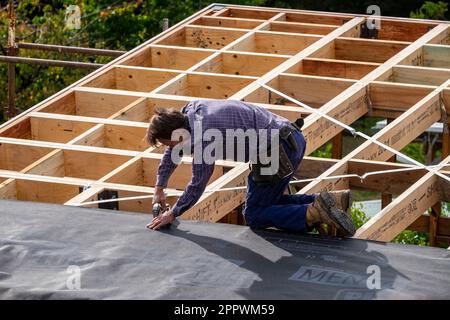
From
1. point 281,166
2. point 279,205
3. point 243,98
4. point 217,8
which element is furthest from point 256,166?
point 217,8

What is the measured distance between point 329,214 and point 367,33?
6.07m

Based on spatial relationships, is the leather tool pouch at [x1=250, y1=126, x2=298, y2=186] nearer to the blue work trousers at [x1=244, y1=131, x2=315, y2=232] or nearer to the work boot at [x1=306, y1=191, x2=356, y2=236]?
the blue work trousers at [x1=244, y1=131, x2=315, y2=232]

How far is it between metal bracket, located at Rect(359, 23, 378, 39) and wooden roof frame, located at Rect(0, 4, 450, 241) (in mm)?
35

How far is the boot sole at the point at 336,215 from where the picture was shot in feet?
27.5

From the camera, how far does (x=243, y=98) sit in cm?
1128

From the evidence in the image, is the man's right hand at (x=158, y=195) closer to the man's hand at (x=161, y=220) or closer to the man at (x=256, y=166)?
the man at (x=256, y=166)

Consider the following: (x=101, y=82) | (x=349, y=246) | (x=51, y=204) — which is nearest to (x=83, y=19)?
(x=101, y=82)

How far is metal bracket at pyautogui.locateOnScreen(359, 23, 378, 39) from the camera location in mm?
14000

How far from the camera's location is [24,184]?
32.0 feet

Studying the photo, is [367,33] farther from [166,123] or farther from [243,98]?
[166,123]

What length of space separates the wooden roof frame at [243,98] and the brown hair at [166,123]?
1314 mm

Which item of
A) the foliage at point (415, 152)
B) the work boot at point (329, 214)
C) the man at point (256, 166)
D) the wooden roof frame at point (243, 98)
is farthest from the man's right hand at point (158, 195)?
the foliage at point (415, 152)
